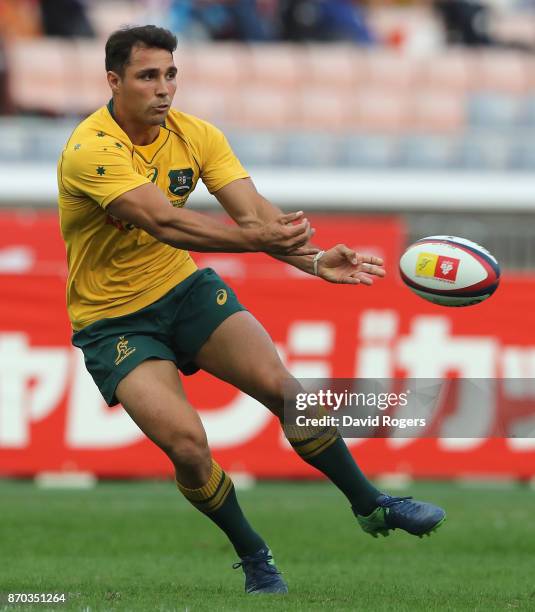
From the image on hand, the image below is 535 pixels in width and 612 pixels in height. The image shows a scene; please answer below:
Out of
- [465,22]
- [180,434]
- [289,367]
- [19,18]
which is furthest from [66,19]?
[180,434]

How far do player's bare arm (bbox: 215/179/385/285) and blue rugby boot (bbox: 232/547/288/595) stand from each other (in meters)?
1.33

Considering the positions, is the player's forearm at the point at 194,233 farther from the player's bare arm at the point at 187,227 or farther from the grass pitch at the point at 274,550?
the grass pitch at the point at 274,550

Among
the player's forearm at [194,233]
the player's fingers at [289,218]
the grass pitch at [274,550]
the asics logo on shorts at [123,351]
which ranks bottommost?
the grass pitch at [274,550]

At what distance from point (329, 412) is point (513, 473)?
5489 mm

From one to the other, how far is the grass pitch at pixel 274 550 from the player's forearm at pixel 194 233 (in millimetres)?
1506

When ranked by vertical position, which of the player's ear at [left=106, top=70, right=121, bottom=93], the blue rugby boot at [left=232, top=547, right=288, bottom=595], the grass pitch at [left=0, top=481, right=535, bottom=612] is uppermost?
the player's ear at [left=106, top=70, right=121, bottom=93]

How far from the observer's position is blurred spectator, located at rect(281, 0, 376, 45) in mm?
19297

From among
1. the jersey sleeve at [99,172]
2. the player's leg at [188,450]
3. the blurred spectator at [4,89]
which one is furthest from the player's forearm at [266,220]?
the blurred spectator at [4,89]

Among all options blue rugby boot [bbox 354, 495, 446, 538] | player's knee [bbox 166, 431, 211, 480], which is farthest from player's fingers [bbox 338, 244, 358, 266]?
blue rugby boot [bbox 354, 495, 446, 538]

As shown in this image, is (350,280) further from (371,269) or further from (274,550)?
(274,550)

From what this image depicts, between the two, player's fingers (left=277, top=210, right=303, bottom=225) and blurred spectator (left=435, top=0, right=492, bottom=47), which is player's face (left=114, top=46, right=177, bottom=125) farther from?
blurred spectator (left=435, top=0, right=492, bottom=47)

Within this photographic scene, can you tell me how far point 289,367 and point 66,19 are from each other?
8.94 metres

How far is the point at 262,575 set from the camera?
6191 mm

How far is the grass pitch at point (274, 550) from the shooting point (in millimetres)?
6020
